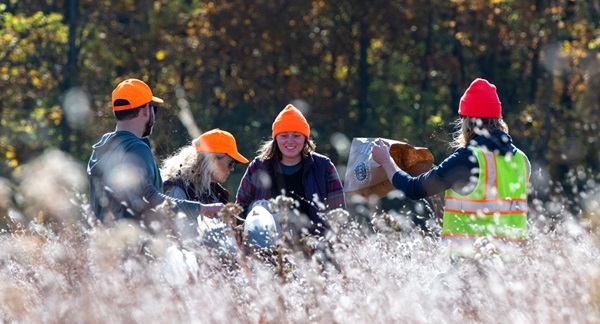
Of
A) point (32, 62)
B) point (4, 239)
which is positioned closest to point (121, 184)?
point (4, 239)

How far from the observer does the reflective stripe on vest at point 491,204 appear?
5.80 m

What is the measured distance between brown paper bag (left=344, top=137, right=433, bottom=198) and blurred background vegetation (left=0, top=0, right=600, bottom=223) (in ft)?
54.0

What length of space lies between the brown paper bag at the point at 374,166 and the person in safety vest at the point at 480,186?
0.96 m

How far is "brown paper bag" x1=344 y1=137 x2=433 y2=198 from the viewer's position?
6.95m

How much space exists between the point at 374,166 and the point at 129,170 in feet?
4.75

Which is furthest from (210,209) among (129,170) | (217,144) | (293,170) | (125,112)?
(217,144)

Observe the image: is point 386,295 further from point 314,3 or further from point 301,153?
point 314,3

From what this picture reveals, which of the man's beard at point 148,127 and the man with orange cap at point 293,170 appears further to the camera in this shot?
the man with orange cap at point 293,170

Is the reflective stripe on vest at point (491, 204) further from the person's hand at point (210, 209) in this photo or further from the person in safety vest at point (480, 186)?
the person's hand at point (210, 209)

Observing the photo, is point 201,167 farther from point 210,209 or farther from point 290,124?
point 210,209

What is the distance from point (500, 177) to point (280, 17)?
1975 centimetres

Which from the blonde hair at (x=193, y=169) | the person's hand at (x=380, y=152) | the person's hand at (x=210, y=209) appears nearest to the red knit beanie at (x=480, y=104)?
the person's hand at (x=380, y=152)

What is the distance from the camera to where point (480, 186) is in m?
5.80

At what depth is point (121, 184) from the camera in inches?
249
